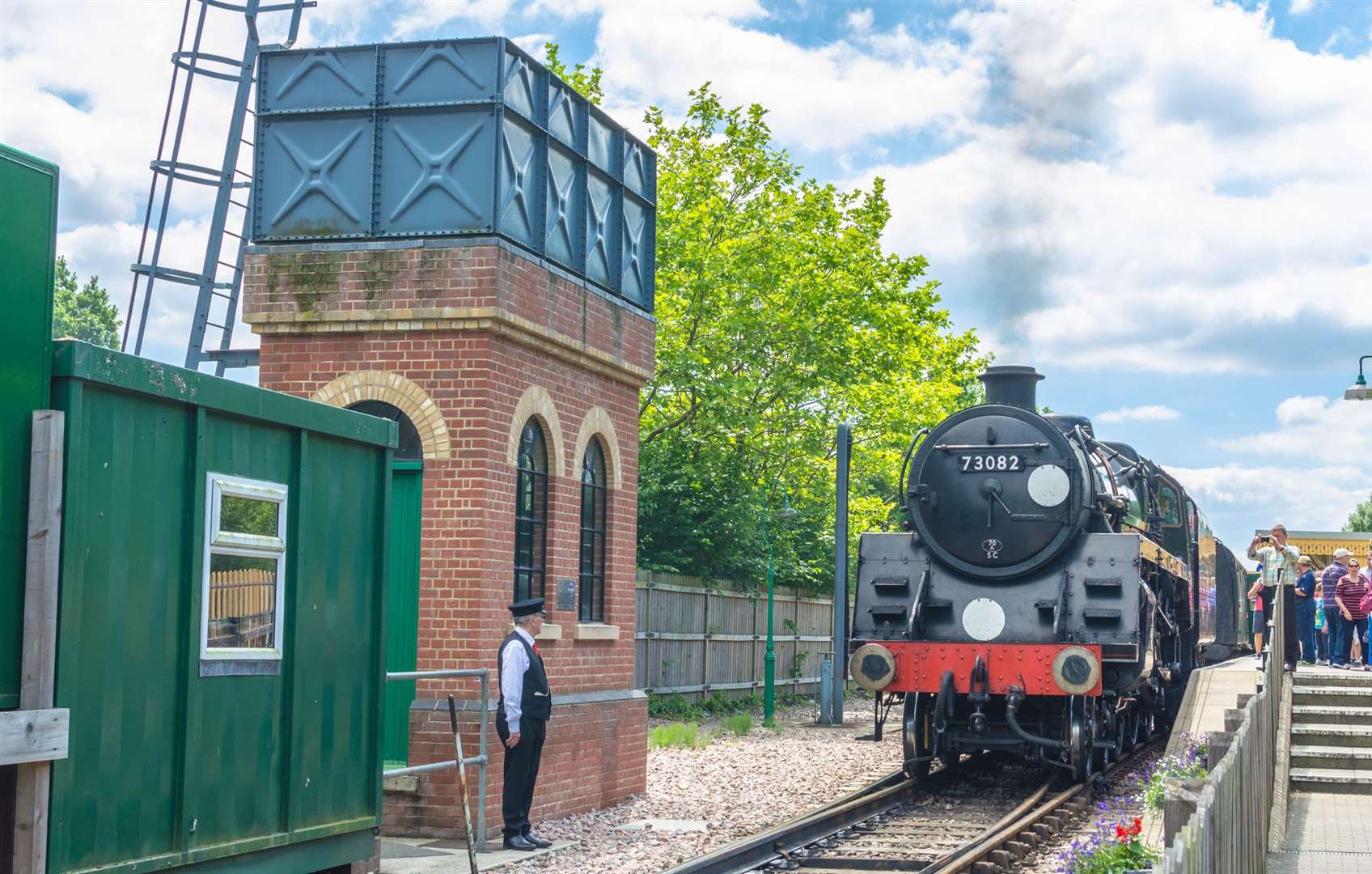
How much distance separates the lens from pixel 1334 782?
1252 cm

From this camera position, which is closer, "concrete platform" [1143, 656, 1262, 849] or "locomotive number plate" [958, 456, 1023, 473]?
"concrete platform" [1143, 656, 1262, 849]

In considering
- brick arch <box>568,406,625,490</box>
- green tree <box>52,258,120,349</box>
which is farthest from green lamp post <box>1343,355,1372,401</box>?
green tree <box>52,258,120,349</box>

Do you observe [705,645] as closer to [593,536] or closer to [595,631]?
[593,536]

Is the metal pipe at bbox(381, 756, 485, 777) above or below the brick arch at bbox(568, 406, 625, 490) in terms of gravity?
below

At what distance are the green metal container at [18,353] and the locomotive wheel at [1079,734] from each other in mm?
9738

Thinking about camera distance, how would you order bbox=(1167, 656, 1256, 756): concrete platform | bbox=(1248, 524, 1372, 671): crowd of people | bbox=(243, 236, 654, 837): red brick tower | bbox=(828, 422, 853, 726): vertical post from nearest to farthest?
bbox=(243, 236, 654, 837): red brick tower → bbox=(1167, 656, 1256, 756): concrete platform → bbox=(828, 422, 853, 726): vertical post → bbox=(1248, 524, 1372, 671): crowd of people

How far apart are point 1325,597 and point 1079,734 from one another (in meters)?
6.56

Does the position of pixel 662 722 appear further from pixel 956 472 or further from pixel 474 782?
pixel 474 782

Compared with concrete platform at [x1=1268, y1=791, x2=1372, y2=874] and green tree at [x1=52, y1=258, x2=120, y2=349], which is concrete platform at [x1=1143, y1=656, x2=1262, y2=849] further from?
green tree at [x1=52, y1=258, x2=120, y2=349]

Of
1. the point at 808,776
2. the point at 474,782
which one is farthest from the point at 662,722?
the point at 474,782

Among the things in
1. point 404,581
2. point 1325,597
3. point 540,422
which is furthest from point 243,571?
point 1325,597

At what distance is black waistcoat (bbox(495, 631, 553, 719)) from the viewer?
1006 centimetres

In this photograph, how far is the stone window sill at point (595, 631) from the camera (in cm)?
1192

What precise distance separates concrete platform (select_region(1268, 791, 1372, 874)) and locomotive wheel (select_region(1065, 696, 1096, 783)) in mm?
1702
